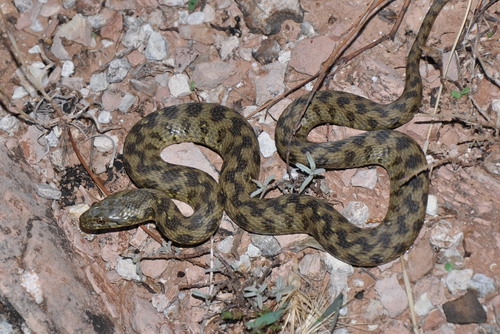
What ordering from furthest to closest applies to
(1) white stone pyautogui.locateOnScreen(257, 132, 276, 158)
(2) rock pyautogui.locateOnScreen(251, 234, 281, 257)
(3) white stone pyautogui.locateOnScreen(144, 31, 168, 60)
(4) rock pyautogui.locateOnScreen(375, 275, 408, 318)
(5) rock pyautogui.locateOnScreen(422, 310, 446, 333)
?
(3) white stone pyautogui.locateOnScreen(144, 31, 168, 60) → (1) white stone pyautogui.locateOnScreen(257, 132, 276, 158) → (2) rock pyautogui.locateOnScreen(251, 234, 281, 257) → (4) rock pyautogui.locateOnScreen(375, 275, 408, 318) → (5) rock pyautogui.locateOnScreen(422, 310, 446, 333)

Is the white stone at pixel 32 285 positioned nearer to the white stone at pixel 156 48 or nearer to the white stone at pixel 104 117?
the white stone at pixel 104 117

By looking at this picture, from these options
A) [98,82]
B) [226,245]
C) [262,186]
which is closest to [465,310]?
[262,186]

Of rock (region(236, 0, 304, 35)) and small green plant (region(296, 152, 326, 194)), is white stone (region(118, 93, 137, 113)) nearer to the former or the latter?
rock (region(236, 0, 304, 35))

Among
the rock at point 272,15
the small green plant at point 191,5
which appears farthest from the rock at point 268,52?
the small green plant at point 191,5

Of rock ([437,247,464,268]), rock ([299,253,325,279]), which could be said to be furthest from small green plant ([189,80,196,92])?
rock ([437,247,464,268])

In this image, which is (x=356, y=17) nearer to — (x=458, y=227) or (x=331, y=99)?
(x=331, y=99)

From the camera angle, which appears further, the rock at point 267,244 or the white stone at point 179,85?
the white stone at point 179,85
